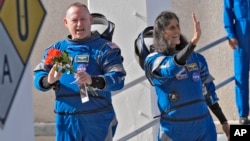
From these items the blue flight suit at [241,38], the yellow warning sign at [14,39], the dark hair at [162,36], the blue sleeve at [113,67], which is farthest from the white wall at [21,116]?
the blue flight suit at [241,38]

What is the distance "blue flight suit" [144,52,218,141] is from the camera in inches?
184

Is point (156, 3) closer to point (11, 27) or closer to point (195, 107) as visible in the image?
point (195, 107)

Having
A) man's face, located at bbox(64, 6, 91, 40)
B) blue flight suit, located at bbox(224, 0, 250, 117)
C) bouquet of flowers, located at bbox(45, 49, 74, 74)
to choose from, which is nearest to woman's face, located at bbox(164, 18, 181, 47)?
man's face, located at bbox(64, 6, 91, 40)

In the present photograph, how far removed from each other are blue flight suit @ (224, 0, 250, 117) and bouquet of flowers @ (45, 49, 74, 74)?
2.60 meters

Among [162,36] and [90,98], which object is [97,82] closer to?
[90,98]

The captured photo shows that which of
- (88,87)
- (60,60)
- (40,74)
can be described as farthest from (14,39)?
(40,74)

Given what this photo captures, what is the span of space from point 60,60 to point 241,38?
2706mm

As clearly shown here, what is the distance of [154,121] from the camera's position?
228 inches

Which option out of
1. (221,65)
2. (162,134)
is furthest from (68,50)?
(221,65)

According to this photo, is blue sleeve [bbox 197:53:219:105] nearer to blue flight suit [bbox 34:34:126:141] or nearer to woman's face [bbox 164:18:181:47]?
woman's face [bbox 164:18:181:47]

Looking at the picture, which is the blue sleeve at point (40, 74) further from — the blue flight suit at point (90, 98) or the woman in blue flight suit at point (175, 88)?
the woman in blue flight suit at point (175, 88)

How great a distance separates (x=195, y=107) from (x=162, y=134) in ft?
0.97

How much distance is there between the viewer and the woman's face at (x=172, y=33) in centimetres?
477

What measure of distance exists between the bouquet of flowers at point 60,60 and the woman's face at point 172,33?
2.53 feet
